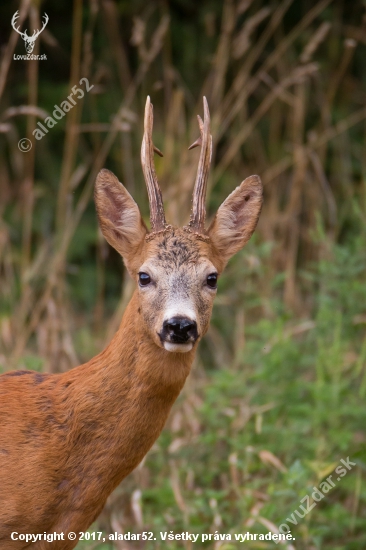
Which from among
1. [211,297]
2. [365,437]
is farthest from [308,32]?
[211,297]

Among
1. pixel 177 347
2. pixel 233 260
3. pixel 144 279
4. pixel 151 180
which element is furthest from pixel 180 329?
pixel 233 260

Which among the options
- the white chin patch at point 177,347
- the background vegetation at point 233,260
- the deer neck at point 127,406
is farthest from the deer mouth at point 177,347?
the background vegetation at point 233,260

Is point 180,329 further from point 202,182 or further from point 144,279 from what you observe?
point 202,182

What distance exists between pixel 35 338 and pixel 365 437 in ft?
8.92

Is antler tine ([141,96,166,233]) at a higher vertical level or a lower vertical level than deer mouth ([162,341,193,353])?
higher

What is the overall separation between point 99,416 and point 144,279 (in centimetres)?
59

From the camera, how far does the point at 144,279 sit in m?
3.62

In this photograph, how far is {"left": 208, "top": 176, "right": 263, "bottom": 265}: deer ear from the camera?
399 cm

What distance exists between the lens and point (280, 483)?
4.84 m

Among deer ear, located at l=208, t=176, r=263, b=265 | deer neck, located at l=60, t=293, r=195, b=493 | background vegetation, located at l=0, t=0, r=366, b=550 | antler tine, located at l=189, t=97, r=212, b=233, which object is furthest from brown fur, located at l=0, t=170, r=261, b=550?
background vegetation, located at l=0, t=0, r=366, b=550

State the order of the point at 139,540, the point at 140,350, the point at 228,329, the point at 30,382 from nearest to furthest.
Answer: the point at 140,350, the point at 30,382, the point at 139,540, the point at 228,329

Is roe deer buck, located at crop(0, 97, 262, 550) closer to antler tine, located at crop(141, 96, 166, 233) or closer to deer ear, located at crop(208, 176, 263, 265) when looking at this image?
antler tine, located at crop(141, 96, 166, 233)

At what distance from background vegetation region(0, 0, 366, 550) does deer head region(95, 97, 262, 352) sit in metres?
1.19

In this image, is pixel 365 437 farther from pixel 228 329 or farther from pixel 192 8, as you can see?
pixel 192 8
